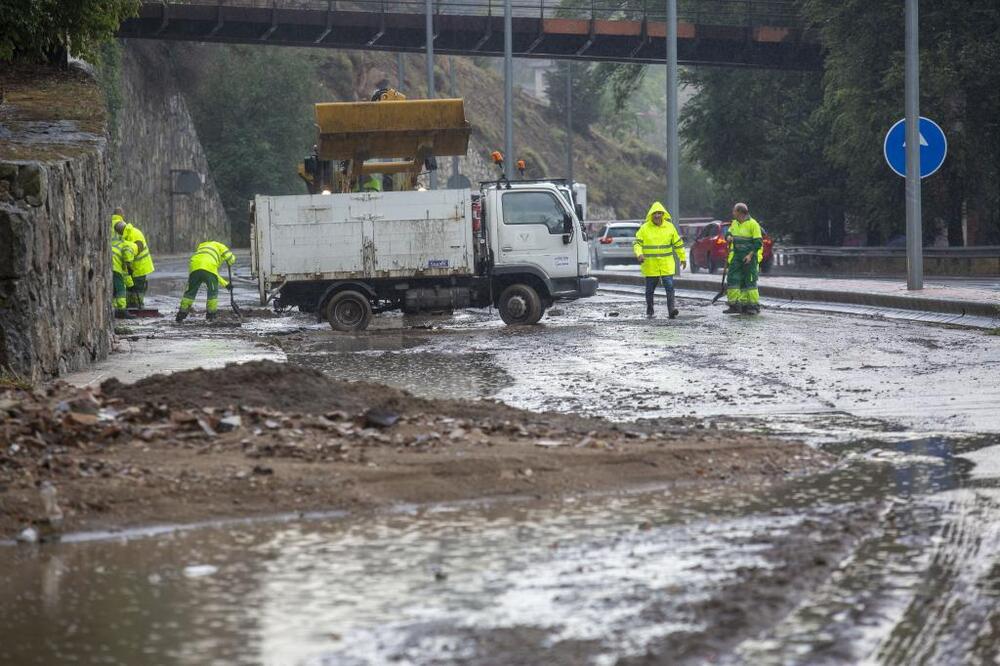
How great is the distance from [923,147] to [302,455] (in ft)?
60.6

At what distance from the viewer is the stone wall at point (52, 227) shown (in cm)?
1172

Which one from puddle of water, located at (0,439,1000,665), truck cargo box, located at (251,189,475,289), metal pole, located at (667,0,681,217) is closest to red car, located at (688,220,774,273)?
metal pole, located at (667,0,681,217)

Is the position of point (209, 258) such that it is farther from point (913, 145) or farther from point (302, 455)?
point (302, 455)

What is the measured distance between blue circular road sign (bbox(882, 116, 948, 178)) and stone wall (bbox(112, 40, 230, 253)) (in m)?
30.7

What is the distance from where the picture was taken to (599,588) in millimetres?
5859

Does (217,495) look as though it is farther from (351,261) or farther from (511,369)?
(351,261)

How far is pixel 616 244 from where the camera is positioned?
52.6 meters

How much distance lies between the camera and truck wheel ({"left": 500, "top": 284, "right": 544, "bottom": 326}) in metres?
23.0

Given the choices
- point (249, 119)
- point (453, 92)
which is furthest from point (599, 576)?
point (249, 119)

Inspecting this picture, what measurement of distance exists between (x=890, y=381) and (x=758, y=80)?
40860mm

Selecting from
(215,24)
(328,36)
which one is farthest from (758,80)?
(215,24)

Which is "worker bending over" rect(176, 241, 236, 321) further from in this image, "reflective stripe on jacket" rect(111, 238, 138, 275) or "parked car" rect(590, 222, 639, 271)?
"parked car" rect(590, 222, 639, 271)

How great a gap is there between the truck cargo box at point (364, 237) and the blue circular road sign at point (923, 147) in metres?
7.31

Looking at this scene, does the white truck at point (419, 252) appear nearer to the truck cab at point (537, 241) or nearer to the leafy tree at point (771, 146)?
the truck cab at point (537, 241)
